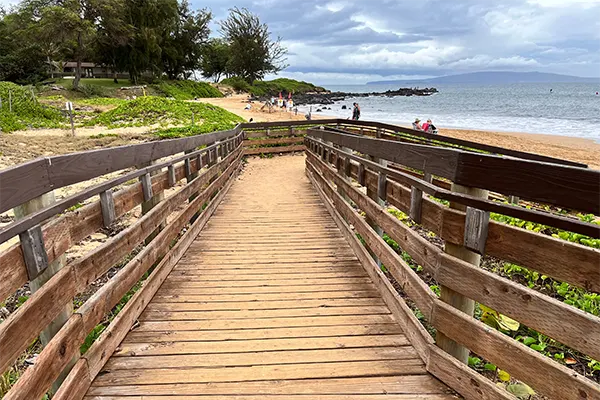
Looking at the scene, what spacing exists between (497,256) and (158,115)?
20957mm

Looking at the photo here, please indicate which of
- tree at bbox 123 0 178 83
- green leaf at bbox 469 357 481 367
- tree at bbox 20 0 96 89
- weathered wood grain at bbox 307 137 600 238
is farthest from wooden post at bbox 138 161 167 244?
tree at bbox 123 0 178 83

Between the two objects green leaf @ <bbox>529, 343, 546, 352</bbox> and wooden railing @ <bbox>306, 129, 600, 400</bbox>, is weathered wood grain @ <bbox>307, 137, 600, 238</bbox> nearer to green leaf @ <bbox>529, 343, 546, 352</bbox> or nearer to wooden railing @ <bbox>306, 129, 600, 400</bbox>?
wooden railing @ <bbox>306, 129, 600, 400</bbox>

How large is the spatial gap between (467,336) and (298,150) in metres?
15.0

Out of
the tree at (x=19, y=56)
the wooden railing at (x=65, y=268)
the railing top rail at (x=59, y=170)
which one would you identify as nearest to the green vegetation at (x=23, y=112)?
the railing top rail at (x=59, y=170)

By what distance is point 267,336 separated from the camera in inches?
121

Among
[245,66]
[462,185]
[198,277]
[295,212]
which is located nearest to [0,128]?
[295,212]

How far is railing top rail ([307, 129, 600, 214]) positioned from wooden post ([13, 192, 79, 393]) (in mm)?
2120

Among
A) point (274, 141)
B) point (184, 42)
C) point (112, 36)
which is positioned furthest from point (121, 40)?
point (274, 141)

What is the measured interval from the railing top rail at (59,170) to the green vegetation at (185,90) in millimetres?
42641

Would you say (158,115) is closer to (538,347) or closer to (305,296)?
(305,296)

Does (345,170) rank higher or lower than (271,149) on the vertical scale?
higher

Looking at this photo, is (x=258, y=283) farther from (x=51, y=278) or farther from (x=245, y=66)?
(x=245, y=66)

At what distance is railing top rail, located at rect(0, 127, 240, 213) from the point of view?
1750mm

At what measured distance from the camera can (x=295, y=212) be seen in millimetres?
7258
